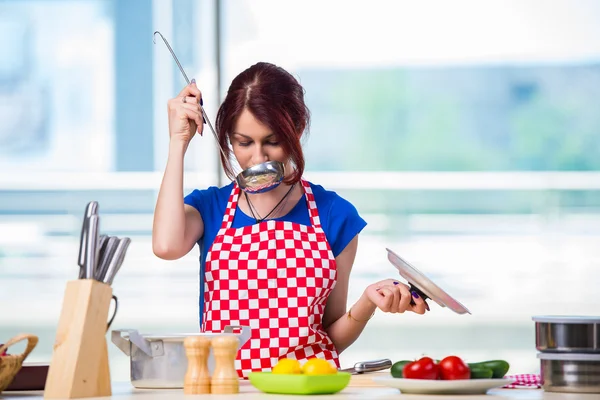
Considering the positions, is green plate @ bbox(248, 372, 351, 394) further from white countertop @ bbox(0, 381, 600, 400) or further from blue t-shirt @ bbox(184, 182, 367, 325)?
blue t-shirt @ bbox(184, 182, 367, 325)

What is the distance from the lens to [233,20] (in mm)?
7277

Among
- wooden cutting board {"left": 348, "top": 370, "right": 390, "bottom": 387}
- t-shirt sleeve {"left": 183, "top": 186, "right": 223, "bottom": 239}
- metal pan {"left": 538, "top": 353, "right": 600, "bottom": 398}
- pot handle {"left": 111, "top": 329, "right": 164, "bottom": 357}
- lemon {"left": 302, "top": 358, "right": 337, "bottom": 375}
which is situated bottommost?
wooden cutting board {"left": 348, "top": 370, "right": 390, "bottom": 387}

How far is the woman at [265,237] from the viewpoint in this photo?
2227 millimetres

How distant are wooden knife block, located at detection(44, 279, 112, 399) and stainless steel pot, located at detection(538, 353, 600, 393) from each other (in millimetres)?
797

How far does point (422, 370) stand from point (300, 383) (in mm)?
212

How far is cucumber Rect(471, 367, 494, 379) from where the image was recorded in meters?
1.66

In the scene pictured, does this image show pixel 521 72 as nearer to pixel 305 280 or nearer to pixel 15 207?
pixel 15 207

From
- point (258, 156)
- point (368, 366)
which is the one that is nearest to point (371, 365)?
point (368, 366)

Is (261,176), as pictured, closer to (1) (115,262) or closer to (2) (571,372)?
(1) (115,262)

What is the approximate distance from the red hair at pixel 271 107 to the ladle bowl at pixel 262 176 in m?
0.05

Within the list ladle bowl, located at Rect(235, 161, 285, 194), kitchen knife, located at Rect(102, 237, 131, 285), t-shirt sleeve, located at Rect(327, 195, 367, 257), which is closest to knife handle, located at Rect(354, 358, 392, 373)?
t-shirt sleeve, located at Rect(327, 195, 367, 257)

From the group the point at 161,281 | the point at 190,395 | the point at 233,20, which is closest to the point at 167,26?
the point at 233,20

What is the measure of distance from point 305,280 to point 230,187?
1.13ft

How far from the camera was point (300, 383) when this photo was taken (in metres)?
1.62
